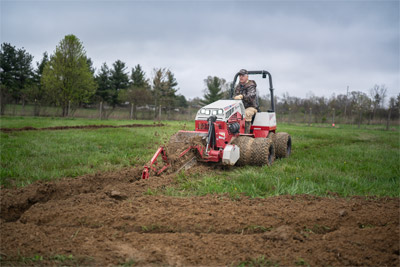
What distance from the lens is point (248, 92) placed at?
778 centimetres

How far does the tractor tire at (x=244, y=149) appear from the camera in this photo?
21.9ft

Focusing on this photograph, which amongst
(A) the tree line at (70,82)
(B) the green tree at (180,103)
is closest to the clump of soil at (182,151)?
(A) the tree line at (70,82)

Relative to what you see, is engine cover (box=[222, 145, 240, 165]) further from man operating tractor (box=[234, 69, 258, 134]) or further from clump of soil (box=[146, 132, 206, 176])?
man operating tractor (box=[234, 69, 258, 134])

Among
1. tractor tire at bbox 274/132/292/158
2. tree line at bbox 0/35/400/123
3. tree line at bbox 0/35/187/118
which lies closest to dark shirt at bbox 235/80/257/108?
tractor tire at bbox 274/132/292/158

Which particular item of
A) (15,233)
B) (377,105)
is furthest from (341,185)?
(377,105)

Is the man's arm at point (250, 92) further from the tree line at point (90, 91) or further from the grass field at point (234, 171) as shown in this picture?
the tree line at point (90, 91)

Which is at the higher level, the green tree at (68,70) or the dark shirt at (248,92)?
the green tree at (68,70)

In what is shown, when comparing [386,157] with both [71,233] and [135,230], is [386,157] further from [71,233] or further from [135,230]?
[71,233]

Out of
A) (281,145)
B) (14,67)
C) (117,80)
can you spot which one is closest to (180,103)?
(117,80)

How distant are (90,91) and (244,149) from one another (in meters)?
34.5

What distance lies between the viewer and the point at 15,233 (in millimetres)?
3176

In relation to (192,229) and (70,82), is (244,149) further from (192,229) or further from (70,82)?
(70,82)

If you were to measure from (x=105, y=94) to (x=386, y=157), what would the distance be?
143 ft

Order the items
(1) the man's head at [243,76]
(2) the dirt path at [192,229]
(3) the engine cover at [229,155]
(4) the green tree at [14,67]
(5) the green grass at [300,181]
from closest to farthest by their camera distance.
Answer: (2) the dirt path at [192,229] → (5) the green grass at [300,181] → (3) the engine cover at [229,155] → (1) the man's head at [243,76] → (4) the green tree at [14,67]
